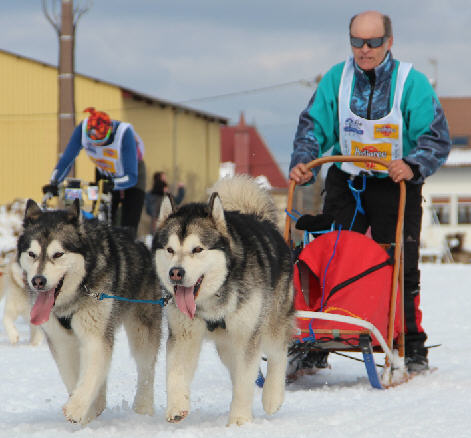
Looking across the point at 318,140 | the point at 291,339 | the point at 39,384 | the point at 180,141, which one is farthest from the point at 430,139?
the point at 180,141

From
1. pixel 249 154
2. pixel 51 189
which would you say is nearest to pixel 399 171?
pixel 51 189

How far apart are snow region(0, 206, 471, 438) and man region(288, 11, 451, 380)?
43 centimetres

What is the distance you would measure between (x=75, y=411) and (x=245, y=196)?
→ 1.39 m

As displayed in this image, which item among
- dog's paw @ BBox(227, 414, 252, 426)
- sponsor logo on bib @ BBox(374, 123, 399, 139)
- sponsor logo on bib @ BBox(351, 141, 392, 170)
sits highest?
sponsor logo on bib @ BBox(374, 123, 399, 139)

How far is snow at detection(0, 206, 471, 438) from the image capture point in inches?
122

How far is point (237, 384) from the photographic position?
329cm

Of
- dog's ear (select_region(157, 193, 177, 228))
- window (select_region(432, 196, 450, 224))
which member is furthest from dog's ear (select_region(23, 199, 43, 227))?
window (select_region(432, 196, 450, 224))

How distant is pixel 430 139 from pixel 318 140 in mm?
630

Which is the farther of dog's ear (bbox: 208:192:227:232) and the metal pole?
the metal pole

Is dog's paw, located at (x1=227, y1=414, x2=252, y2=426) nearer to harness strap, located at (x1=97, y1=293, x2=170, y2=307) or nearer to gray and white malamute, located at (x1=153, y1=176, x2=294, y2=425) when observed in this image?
Result: gray and white malamute, located at (x1=153, y1=176, x2=294, y2=425)

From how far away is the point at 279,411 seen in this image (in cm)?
367

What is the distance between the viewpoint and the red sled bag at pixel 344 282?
4152mm

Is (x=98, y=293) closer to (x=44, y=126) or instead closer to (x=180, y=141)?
(x=44, y=126)

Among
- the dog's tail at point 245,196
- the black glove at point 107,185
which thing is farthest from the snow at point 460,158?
the dog's tail at point 245,196
